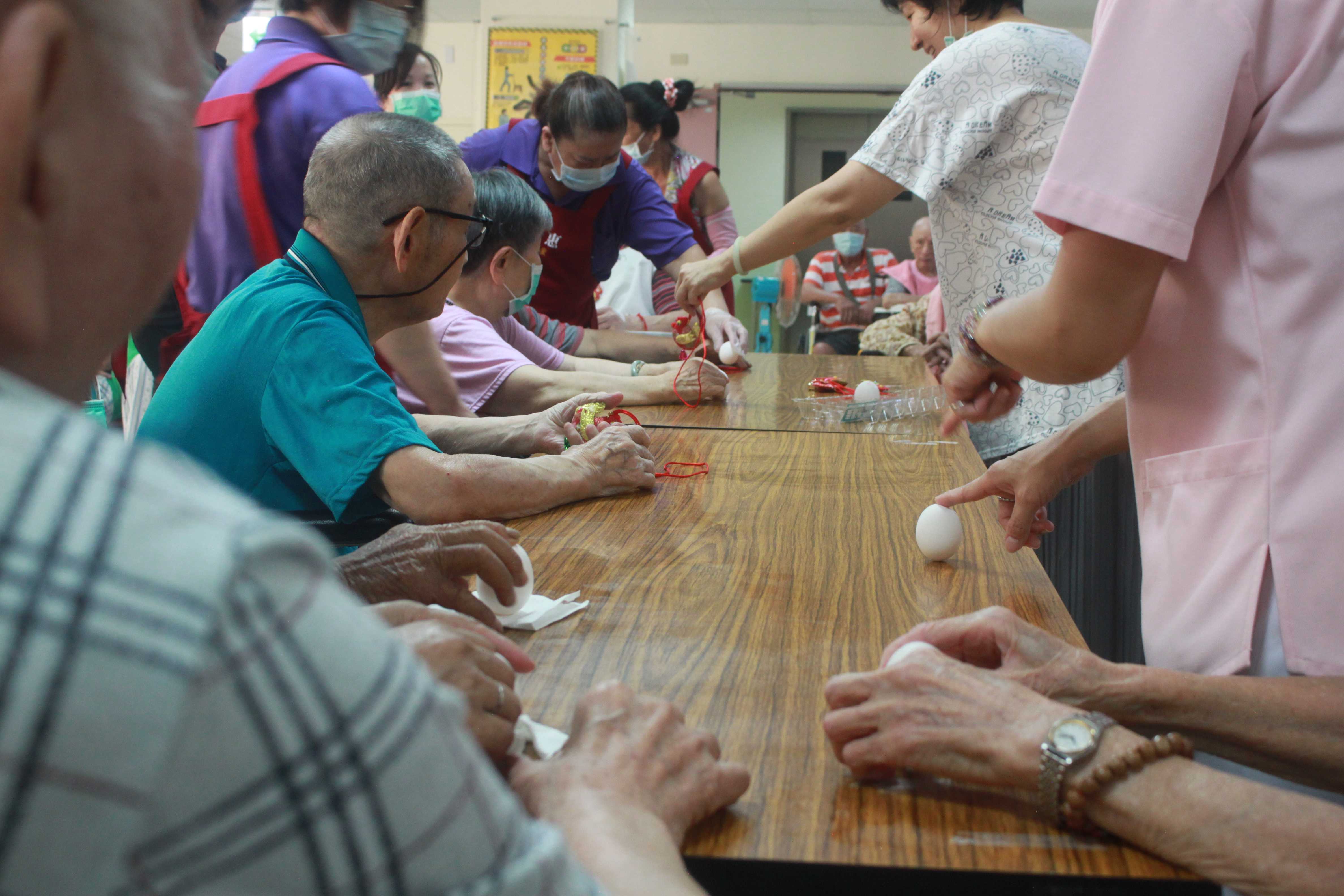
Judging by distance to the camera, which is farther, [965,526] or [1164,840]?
[965,526]

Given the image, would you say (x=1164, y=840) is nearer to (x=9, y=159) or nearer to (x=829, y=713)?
(x=829, y=713)

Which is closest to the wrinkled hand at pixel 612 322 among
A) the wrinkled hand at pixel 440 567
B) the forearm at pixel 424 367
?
the forearm at pixel 424 367

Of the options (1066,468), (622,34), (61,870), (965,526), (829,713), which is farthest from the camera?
(622,34)

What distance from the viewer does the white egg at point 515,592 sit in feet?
3.65

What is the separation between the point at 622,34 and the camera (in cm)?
824

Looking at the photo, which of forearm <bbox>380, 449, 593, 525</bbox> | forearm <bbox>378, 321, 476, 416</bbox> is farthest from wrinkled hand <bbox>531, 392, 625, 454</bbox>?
forearm <bbox>380, 449, 593, 525</bbox>

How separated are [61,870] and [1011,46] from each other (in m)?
2.13

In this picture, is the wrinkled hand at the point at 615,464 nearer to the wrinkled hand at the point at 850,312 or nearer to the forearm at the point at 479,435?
the forearm at the point at 479,435

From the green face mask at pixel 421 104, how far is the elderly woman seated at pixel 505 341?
0.61 m

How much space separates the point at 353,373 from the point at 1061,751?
3.59ft

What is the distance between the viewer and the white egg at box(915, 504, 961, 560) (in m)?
1.33

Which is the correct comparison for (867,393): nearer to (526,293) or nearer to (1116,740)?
(526,293)

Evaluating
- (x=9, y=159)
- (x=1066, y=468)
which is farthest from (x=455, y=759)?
(x=1066, y=468)

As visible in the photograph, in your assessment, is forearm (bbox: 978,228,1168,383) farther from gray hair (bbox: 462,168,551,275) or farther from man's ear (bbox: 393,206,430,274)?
gray hair (bbox: 462,168,551,275)
